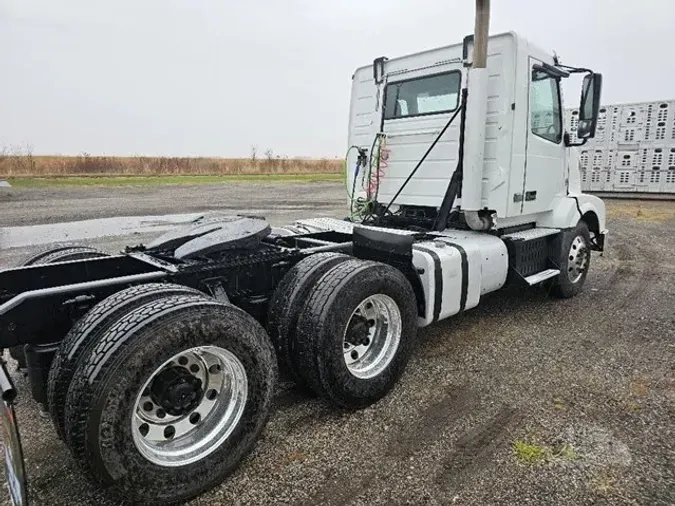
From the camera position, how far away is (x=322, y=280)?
321cm

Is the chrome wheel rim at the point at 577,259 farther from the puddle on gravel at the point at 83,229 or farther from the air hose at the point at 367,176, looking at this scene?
the puddle on gravel at the point at 83,229

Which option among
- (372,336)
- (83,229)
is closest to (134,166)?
(83,229)

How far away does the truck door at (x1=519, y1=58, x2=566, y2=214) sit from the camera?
199 inches

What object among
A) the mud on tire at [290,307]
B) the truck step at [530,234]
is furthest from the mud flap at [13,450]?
the truck step at [530,234]

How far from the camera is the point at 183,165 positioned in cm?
3750

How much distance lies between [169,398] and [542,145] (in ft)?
15.0

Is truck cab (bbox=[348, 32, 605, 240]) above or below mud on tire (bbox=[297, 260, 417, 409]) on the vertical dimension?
above

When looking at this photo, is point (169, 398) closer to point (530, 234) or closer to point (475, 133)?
point (475, 133)

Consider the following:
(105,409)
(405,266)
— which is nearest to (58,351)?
(105,409)

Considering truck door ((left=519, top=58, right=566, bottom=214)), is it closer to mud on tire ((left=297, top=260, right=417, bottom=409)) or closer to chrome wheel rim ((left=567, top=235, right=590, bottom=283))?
chrome wheel rim ((left=567, top=235, right=590, bottom=283))

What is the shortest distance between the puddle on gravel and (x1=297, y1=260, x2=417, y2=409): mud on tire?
25.7 ft

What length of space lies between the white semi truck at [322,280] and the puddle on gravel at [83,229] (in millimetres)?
6422

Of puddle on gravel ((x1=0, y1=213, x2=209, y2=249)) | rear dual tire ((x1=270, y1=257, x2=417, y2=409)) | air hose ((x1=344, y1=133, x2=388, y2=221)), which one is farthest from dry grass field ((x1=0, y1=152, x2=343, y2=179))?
rear dual tire ((x1=270, y1=257, x2=417, y2=409))

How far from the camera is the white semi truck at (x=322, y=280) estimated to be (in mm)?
2232
